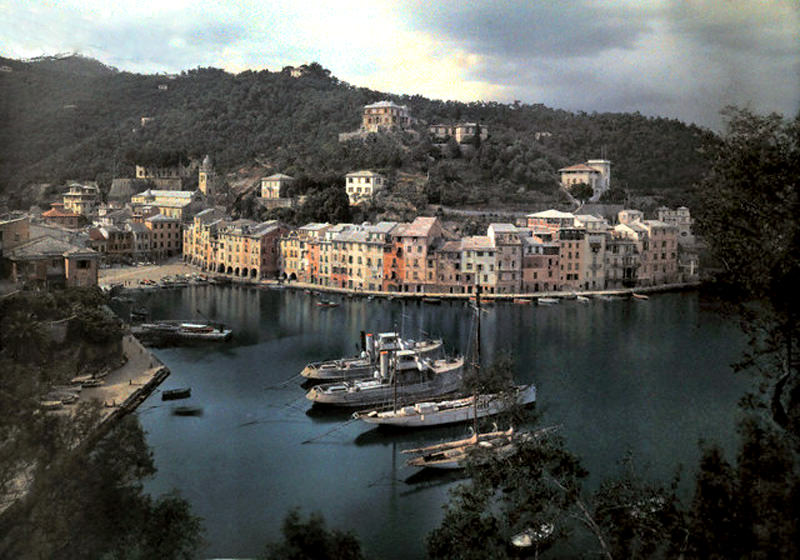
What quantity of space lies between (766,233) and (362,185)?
51.0ft

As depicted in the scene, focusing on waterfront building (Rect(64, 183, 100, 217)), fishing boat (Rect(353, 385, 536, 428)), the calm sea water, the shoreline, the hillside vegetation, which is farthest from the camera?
waterfront building (Rect(64, 183, 100, 217))

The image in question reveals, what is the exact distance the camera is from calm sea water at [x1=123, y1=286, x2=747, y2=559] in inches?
186

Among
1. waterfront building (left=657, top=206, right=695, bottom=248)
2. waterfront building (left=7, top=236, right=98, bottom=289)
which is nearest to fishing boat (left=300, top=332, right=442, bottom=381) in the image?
waterfront building (left=7, top=236, right=98, bottom=289)

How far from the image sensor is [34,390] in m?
3.54

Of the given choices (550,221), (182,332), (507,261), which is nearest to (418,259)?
(507,261)

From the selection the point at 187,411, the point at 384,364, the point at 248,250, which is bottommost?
the point at 187,411

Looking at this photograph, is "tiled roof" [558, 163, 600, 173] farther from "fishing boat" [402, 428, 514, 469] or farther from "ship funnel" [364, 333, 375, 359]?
"fishing boat" [402, 428, 514, 469]

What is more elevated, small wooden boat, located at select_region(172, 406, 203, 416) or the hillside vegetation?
the hillside vegetation

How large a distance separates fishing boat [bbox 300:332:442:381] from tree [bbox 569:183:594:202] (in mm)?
11081

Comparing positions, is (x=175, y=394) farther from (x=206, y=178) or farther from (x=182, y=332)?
(x=206, y=178)

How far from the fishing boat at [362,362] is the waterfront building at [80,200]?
12.7 m

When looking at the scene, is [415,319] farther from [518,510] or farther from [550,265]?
[518,510]

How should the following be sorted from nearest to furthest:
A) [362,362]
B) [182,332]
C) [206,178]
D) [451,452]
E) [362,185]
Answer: [451,452] → [362,362] → [182,332] → [362,185] → [206,178]

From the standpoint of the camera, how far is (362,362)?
7949mm
